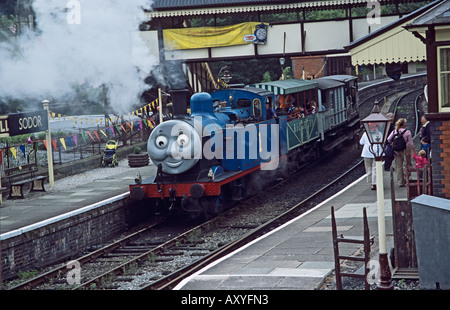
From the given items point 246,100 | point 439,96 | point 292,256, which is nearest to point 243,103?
point 246,100

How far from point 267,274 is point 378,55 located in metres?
6.04

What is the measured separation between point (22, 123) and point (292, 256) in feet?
29.2

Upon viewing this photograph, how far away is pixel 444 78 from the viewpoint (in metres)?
11.0

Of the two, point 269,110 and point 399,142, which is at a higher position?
point 269,110

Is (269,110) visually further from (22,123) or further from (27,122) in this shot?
(22,123)

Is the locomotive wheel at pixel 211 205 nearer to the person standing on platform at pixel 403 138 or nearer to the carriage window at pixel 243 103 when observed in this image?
the carriage window at pixel 243 103

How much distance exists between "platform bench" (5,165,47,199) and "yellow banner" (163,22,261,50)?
589 cm

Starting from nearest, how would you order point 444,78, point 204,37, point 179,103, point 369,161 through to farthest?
point 444,78 → point 179,103 → point 369,161 → point 204,37

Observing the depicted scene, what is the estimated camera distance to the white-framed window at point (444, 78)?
1084cm

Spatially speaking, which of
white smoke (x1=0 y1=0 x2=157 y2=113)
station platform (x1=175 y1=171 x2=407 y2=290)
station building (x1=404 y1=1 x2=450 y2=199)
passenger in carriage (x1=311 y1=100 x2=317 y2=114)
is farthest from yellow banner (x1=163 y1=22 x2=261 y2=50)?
station building (x1=404 y1=1 x2=450 y2=199)

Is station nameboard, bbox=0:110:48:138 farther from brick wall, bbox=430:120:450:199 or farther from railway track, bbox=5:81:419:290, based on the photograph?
brick wall, bbox=430:120:450:199

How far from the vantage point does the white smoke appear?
16734mm

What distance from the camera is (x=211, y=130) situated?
50.1ft

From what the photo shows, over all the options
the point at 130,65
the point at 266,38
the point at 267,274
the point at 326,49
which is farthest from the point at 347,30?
the point at 267,274
